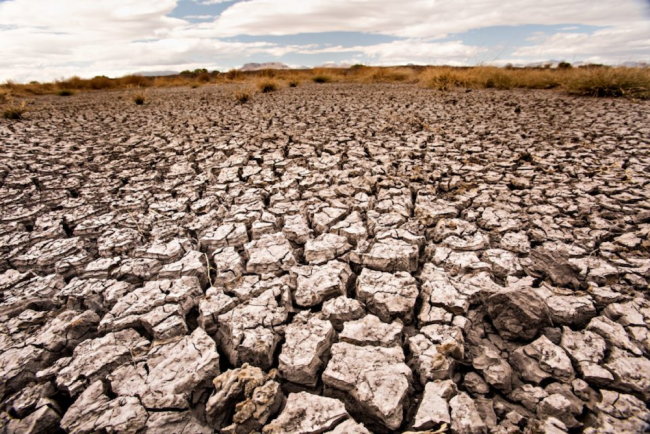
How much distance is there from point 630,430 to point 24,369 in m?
2.00

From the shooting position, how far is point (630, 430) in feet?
2.88

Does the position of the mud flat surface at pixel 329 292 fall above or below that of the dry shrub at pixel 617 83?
below

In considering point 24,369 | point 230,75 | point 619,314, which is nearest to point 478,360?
point 619,314

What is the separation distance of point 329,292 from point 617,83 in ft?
23.1

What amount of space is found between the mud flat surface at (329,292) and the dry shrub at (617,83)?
3364 mm

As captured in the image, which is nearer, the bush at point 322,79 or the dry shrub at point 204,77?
the bush at point 322,79

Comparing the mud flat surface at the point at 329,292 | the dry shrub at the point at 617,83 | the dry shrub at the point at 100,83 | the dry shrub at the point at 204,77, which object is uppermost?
the dry shrub at the point at 204,77

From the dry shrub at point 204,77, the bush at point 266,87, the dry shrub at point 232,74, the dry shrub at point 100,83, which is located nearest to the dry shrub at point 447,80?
the bush at point 266,87

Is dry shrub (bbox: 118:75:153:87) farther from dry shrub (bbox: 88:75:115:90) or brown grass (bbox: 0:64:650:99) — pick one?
dry shrub (bbox: 88:75:115:90)

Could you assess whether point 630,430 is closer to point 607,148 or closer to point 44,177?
point 607,148

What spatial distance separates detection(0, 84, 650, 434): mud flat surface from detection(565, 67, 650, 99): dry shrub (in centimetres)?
336

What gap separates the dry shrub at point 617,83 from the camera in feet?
17.2

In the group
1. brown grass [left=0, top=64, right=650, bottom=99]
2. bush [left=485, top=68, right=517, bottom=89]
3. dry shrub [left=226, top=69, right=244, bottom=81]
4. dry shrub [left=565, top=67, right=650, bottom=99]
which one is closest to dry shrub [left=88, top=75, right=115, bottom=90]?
brown grass [left=0, top=64, right=650, bottom=99]

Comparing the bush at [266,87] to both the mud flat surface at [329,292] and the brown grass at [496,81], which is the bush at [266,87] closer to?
the brown grass at [496,81]
